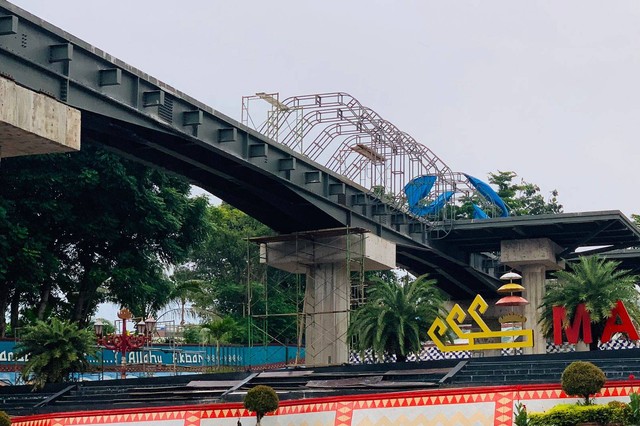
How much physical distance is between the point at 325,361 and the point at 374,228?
7096 mm

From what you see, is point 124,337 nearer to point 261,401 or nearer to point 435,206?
Answer: point 261,401

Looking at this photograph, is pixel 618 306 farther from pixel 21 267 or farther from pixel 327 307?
pixel 21 267

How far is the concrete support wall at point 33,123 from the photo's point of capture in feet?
115

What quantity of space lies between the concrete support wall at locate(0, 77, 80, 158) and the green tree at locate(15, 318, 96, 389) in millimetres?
10758

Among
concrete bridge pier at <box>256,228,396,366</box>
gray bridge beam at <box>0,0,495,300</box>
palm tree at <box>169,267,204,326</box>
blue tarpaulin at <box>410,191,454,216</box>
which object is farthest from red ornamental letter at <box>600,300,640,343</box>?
palm tree at <box>169,267,204,326</box>

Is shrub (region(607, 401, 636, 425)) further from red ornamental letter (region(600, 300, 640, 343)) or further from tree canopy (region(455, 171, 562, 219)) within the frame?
tree canopy (region(455, 171, 562, 219))

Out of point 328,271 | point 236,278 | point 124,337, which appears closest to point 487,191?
point 328,271

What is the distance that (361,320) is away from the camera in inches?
1970

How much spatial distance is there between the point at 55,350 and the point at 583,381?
875 inches

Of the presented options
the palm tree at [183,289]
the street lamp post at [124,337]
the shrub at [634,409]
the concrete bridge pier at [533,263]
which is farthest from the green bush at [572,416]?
the palm tree at [183,289]

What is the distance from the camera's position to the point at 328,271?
57.3m

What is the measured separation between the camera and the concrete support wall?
3509 cm

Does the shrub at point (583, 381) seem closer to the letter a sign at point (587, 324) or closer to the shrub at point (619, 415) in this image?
the shrub at point (619, 415)

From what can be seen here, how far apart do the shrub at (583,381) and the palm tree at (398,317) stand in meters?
16.7
